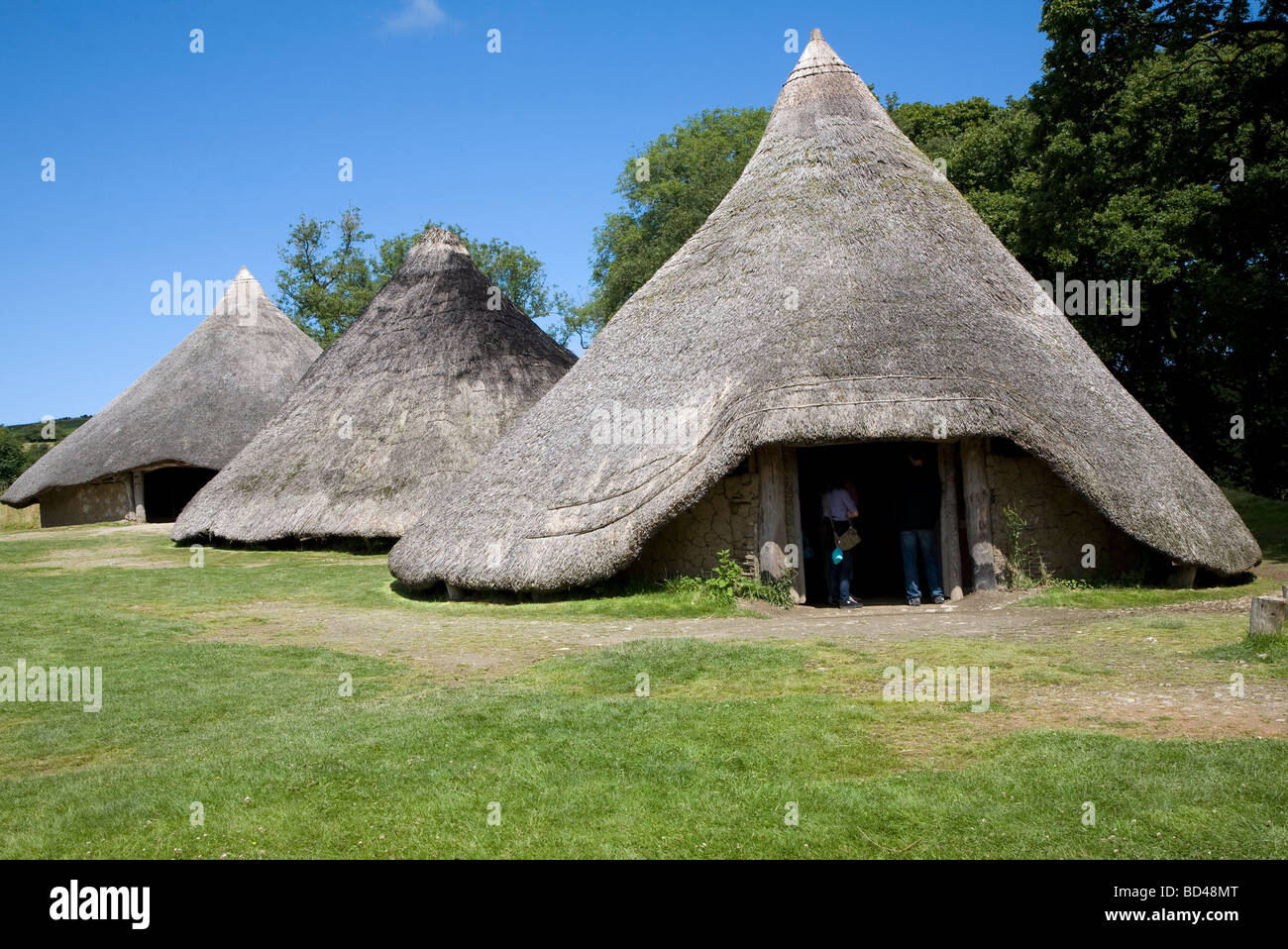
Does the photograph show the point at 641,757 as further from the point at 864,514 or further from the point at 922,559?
the point at 864,514

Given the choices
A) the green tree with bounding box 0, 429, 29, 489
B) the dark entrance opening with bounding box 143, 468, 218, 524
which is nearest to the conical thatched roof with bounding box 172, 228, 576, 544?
the dark entrance opening with bounding box 143, 468, 218, 524

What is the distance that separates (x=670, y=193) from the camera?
4712cm

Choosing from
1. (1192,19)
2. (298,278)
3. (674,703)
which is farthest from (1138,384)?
(298,278)

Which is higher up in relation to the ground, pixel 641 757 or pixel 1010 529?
pixel 1010 529

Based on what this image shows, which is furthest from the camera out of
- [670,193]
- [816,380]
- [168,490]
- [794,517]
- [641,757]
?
[670,193]

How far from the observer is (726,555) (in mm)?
12695

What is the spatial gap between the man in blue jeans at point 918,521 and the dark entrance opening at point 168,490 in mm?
22814

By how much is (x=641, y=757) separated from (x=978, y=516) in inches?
289

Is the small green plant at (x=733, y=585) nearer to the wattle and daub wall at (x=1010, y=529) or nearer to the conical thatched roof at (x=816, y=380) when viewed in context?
the wattle and daub wall at (x=1010, y=529)

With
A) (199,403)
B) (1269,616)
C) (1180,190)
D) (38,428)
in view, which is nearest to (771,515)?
(1269,616)

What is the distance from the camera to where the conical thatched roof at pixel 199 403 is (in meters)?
27.8

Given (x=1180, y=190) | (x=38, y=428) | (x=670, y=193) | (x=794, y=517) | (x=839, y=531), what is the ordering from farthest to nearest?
(x=38, y=428), (x=670, y=193), (x=1180, y=190), (x=839, y=531), (x=794, y=517)

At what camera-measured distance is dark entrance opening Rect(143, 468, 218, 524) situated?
30484 millimetres

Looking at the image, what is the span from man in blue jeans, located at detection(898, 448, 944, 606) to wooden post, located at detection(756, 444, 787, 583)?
1.51 metres
